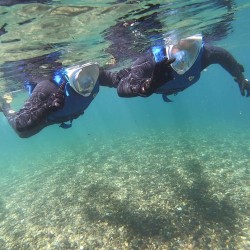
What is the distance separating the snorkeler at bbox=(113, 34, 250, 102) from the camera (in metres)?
4.87

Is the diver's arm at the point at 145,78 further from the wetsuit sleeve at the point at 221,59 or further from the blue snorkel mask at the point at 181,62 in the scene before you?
the wetsuit sleeve at the point at 221,59

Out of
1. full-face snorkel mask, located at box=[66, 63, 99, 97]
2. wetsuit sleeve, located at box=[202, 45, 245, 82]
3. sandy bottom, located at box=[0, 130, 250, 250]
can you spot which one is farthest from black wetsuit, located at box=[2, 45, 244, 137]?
sandy bottom, located at box=[0, 130, 250, 250]

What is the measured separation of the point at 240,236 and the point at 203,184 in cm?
437

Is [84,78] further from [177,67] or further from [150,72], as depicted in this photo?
[177,67]

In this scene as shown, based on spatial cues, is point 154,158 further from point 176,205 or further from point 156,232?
point 156,232

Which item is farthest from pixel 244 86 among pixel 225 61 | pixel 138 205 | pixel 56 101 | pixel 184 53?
pixel 138 205

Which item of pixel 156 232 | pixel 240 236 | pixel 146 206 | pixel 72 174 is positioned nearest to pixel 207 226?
pixel 240 236

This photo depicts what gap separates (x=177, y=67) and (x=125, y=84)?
145 centimetres

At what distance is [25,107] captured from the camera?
5.93 meters

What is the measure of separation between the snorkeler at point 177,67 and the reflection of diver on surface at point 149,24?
5.38 meters

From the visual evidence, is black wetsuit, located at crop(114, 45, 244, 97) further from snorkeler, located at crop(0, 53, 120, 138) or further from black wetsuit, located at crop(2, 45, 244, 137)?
snorkeler, located at crop(0, 53, 120, 138)

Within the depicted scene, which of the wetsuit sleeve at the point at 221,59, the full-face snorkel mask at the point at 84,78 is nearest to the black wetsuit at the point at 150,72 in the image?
the wetsuit sleeve at the point at 221,59

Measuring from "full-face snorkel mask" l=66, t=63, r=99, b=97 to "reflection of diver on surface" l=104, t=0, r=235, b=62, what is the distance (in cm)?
575

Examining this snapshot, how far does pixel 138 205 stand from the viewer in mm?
11766
